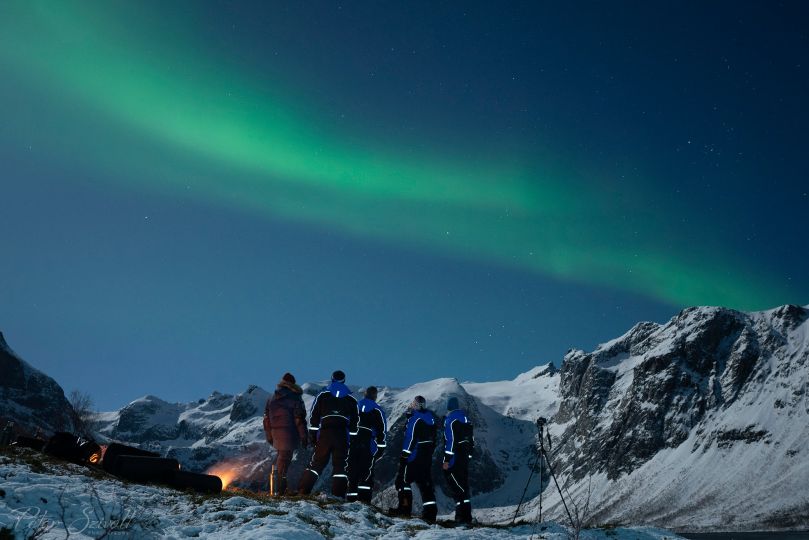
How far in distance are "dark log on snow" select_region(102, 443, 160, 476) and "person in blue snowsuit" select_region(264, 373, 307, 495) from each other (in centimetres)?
379

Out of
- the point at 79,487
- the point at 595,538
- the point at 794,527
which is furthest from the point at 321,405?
the point at 794,527

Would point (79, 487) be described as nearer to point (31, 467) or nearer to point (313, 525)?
point (31, 467)

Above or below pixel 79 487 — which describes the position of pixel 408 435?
above

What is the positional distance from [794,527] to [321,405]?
192 metres

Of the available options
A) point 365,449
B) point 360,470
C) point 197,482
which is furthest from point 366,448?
point 197,482

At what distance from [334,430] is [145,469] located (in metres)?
5.17

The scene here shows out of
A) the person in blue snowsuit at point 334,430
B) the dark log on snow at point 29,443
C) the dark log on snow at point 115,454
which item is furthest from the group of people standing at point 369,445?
the dark log on snow at point 29,443

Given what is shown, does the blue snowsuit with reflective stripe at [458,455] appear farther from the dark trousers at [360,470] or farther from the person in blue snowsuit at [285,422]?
the person in blue snowsuit at [285,422]

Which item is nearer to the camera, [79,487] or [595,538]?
[79,487]

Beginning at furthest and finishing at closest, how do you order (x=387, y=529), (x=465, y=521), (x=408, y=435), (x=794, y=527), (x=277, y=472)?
(x=794, y=527) < (x=277, y=472) < (x=408, y=435) < (x=465, y=521) < (x=387, y=529)

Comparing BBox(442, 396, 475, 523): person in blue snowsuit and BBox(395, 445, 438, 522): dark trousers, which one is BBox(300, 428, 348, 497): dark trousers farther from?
BBox(442, 396, 475, 523): person in blue snowsuit

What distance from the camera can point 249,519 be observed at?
12062mm

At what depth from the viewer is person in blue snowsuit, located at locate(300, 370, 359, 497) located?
17297 millimetres

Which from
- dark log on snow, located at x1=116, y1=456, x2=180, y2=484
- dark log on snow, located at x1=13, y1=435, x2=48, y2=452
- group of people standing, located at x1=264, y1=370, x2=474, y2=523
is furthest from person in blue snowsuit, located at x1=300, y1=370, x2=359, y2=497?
dark log on snow, located at x1=13, y1=435, x2=48, y2=452
